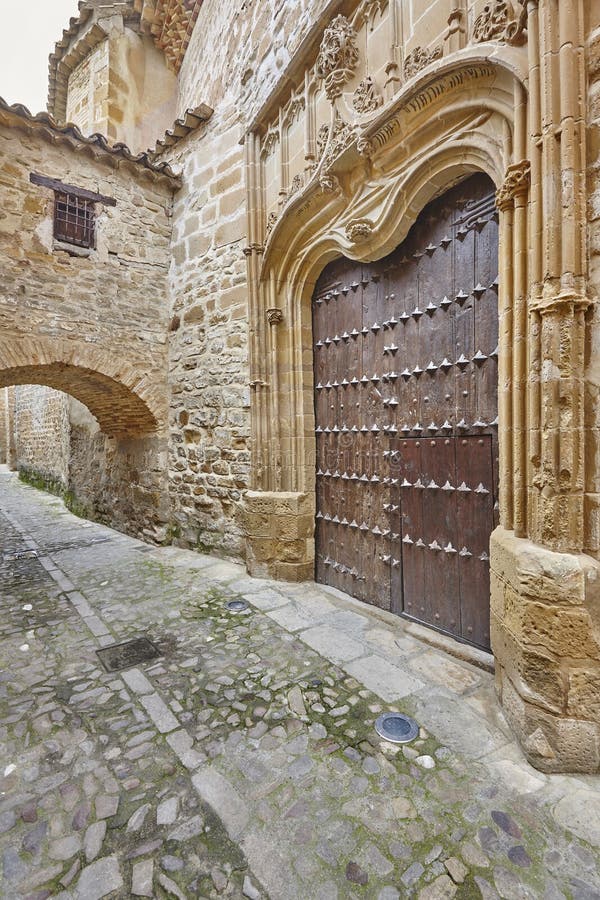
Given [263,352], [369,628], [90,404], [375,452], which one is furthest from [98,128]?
[369,628]

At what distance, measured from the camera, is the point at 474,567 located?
2.86m

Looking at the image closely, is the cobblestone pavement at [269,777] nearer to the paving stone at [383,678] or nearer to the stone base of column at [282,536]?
the paving stone at [383,678]

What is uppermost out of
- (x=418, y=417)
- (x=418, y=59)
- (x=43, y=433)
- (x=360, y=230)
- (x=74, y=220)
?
(x=74, y=220)

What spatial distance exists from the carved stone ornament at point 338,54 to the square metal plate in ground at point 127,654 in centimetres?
447

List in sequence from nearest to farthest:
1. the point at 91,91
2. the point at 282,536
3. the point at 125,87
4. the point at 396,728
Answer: the point at 396,728 → the point at 282,536 → the point at 125,87 → the point at 91,91

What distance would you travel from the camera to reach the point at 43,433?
12.5 metres

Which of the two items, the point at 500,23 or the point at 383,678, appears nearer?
the point at 500,23

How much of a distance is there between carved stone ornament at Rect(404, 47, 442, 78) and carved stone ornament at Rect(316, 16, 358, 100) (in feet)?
2.25

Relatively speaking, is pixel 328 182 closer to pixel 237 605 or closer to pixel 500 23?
pixel 500 23

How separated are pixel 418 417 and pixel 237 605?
218 centimetres

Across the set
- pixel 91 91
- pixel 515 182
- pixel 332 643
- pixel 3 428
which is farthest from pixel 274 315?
pixel 3 428

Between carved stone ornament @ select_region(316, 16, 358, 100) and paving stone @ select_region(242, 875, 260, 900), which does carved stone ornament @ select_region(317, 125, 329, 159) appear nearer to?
carved stone ornament @ select_region(316, 16, 358, 100)

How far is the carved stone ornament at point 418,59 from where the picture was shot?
8.81 feet

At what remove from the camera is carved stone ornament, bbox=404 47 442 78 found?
2.69 m
